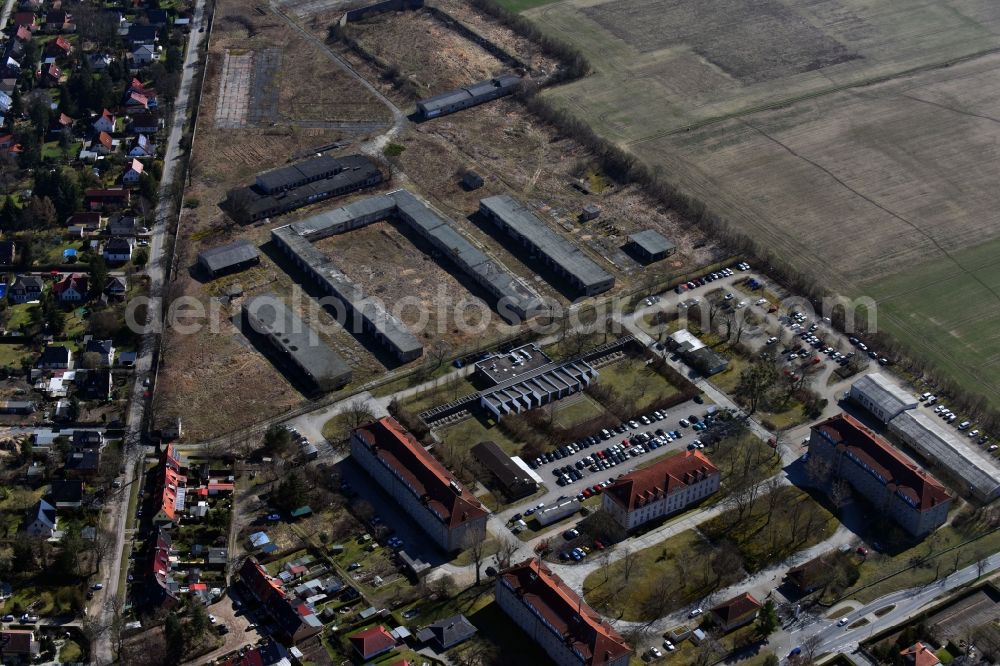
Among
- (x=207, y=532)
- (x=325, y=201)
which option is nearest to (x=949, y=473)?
(x=207, y=532)

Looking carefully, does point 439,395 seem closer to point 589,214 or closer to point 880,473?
point 589,214

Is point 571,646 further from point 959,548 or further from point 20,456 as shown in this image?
point 20,456

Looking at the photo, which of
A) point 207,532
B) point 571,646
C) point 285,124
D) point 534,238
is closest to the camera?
point 571,646

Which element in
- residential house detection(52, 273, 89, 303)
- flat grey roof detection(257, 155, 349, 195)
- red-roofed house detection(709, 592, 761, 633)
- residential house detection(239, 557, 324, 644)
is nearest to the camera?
residential house detection(239, 557, 324, 644)

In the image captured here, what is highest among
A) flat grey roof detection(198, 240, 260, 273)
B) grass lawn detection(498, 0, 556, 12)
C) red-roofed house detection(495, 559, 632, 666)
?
red-roofed house detection(495, 559, 632, 666)

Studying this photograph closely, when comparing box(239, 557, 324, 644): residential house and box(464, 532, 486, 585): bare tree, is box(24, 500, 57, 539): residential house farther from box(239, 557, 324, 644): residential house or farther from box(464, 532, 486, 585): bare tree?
box(464, 532, 486, 585): bare tree

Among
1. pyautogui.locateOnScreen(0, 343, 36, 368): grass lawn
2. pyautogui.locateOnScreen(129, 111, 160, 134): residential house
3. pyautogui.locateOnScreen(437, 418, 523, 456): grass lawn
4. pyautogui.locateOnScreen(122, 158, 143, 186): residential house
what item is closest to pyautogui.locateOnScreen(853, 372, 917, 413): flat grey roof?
pyautogui.locateOnScreen(437, 418, 523, 456): grass lawn

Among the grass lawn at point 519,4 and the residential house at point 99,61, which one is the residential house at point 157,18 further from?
the grass lawn at point 519,4
